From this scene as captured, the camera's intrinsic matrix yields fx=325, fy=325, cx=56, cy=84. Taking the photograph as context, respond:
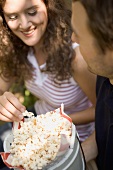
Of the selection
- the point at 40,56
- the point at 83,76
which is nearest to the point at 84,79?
the point at 83,76

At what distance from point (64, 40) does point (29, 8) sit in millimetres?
265

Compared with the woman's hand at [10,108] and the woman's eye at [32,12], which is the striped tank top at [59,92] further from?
the woman's hand at [10,108]

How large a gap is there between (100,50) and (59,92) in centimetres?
85

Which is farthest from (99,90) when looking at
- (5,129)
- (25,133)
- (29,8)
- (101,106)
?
(5,129)

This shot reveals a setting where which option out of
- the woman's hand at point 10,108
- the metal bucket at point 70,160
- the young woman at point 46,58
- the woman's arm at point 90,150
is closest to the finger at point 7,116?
the woman's hand at point 10,108

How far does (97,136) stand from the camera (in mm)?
1402

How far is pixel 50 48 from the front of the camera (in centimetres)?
174

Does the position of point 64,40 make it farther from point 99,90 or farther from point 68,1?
point 99,90

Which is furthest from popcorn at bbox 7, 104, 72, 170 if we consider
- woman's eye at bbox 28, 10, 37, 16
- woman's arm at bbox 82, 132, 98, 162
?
woman's eye at bbox 28, 10, 37, 16

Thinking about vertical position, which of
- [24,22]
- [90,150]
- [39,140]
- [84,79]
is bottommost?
[90,150]

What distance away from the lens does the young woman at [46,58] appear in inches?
63.5

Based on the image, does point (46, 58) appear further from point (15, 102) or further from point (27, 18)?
point (15, 102)

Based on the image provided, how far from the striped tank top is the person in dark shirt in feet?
1.37

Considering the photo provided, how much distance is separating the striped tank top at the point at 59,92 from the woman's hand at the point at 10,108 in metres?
0.47
